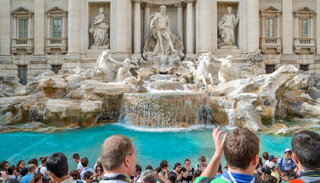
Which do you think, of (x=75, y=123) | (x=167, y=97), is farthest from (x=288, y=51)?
(x=75, y=123)

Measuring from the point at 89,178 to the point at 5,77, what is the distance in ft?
48.0

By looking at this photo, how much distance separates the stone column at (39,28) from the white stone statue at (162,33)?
25.4 ft

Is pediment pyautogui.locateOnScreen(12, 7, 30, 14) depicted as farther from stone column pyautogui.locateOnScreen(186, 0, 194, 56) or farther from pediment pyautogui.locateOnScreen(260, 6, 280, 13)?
pediment pyautogui.locateOnScreen(260, 6, 280, 13)

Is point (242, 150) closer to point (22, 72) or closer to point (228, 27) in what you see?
point (228, 27)

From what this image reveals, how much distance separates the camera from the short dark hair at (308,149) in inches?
68.2

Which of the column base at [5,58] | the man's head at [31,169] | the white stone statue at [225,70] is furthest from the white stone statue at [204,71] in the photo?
the column base at [5,58]

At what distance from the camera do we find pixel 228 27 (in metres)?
16.4

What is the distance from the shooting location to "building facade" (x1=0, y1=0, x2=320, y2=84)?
15859 millimetres

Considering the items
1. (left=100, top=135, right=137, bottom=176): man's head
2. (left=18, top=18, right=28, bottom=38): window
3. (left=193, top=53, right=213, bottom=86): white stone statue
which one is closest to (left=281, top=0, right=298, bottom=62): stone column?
(left=193, top=53, right=213, bottom=86): white stone statue

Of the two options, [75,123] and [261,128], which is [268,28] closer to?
[261,128]

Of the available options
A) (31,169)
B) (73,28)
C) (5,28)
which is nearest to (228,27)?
(73,28)

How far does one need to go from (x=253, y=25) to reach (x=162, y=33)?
6183 millimetres

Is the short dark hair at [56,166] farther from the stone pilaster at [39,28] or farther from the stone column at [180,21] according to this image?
the stone pilaster at [39,28]

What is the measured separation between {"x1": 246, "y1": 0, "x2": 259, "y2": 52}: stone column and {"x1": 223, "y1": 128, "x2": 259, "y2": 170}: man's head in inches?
619
